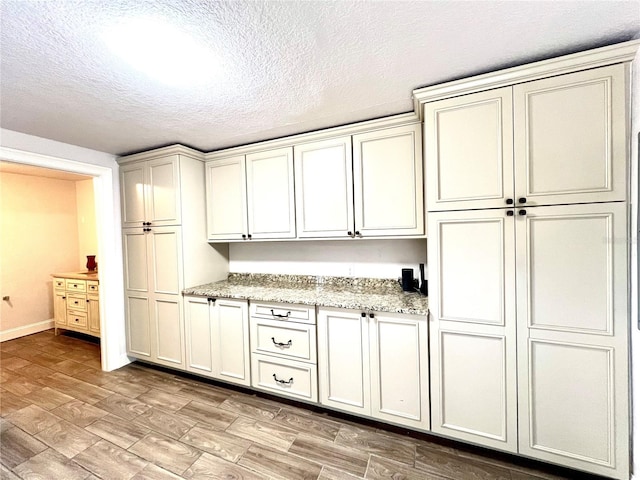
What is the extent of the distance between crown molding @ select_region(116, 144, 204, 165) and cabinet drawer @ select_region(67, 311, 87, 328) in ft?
7.91

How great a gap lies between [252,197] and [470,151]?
6.15ft

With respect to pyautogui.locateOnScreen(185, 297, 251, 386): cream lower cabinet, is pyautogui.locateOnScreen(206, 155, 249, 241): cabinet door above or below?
above

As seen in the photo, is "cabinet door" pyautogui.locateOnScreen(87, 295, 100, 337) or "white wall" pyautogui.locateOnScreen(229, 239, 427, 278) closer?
"white wall" pyautogui.locateOnScreen(229, 239, 427, 278)

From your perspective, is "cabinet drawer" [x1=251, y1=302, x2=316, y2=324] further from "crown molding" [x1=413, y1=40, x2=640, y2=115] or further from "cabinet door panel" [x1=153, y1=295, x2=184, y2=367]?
"crown molding" [x1=413, y1=40, x2=640, y2=115]

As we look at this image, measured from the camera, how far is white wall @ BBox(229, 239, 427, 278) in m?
2.42

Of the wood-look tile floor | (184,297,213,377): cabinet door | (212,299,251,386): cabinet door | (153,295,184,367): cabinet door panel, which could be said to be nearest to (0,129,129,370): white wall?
the wood-look tile floor

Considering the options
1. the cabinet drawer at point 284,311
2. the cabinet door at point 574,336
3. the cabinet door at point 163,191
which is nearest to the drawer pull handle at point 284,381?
the cabinet drawer at point 284,311

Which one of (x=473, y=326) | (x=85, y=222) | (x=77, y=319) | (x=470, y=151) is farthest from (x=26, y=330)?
(x=470, y=151)

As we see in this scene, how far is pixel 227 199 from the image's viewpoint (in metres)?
2.75

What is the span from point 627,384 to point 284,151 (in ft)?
8.84

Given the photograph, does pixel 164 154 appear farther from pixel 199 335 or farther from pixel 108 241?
pixel 199 335

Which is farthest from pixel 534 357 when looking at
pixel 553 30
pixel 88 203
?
pixel 88 203

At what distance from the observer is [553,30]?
1256 millimetres

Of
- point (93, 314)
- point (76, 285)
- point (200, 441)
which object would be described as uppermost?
point (76, 285)
